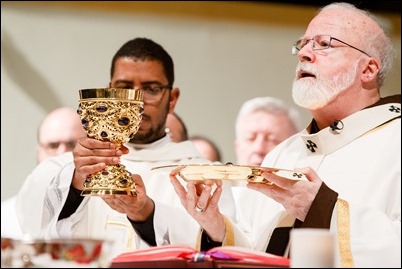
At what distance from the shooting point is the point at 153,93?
204 inches

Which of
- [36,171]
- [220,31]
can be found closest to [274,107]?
[220,31]

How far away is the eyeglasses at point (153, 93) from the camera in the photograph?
5.16 meters

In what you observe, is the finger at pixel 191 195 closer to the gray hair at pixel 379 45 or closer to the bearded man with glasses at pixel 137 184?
the bearded man with glasses at pixel 137 184

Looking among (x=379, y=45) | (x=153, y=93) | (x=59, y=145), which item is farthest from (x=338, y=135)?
(x=59, y=145)

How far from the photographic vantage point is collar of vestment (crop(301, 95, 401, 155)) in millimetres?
4500

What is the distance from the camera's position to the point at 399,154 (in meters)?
4.29

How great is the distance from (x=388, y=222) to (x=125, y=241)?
138 centimetres

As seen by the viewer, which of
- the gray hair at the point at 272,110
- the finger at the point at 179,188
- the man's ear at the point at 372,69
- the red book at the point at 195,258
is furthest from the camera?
the gray hair at the point at 272,110

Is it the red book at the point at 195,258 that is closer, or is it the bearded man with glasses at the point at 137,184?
the red book at the point at 195,258

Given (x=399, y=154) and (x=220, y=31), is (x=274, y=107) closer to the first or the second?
(x=220, y=31)

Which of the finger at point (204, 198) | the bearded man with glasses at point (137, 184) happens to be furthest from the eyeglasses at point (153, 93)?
the finger at point (204, 198)

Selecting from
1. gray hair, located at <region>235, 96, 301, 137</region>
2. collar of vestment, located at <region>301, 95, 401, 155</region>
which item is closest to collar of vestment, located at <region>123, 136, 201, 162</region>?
collar of vestment, located at <region>301, 95, 401, 155</region>

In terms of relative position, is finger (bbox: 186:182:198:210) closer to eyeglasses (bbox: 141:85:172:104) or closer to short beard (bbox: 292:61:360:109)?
short beard (bbox: 292:61:360:109)

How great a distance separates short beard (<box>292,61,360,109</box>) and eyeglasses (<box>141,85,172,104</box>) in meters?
0.87
